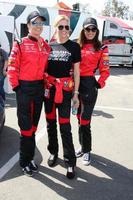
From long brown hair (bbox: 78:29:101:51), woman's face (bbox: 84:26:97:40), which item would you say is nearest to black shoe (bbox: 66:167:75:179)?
long brown hair (bbox: 78:29:101:51)

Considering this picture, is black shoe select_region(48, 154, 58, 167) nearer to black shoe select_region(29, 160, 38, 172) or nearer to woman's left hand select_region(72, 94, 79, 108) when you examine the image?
black shoe select_region(29, 160, 38, 172)

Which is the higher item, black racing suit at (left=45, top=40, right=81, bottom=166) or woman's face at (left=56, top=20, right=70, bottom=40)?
woman's face at (left=56, top=20, right=70, bottom=40)

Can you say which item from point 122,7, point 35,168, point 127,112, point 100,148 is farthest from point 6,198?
point 122,7

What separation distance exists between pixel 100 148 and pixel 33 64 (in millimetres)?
2210

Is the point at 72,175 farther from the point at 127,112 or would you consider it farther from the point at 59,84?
the point at 127,112

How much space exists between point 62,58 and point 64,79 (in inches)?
10.4

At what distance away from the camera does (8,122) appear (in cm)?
751

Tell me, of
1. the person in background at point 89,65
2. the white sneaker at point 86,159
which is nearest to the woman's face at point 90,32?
the person in background at point 89,65

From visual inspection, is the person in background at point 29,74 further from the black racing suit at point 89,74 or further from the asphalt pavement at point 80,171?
the black racing suit at point 89,74

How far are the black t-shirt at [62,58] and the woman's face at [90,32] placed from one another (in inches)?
14.0

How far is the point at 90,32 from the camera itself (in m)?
5.01

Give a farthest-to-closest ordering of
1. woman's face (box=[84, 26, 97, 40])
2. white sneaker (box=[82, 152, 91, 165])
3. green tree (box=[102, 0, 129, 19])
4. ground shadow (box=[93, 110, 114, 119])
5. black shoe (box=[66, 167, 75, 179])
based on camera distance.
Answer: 1. green tree (box=[102, 0, 129, 19])
2. ground shadow (box=[93, 110, 114, 119])
3. white sneaker (box=[82, 152, 91, 165])
4. woman's face (box=[84, 26, 97, 40])
5. black shoe (box=[66, 167, 75, 179])

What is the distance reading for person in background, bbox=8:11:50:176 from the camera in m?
4.51

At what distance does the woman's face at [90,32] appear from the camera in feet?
16.4
